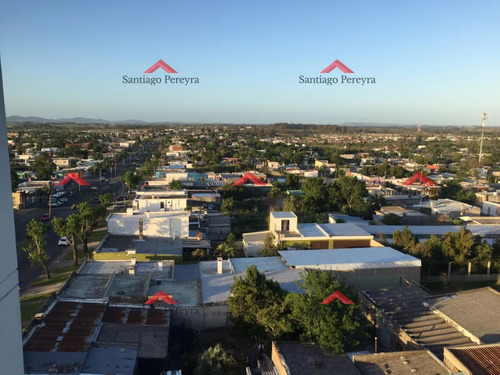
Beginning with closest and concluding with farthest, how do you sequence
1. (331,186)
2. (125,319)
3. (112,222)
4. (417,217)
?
(125,319) < (112,222) < (417,217) < (331,186)

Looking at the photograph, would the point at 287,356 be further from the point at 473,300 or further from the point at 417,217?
the point at 417,217

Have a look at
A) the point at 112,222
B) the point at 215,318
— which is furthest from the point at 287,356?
the point at 112,222

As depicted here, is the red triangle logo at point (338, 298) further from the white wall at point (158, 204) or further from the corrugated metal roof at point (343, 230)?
the white wall at point (158, 204)

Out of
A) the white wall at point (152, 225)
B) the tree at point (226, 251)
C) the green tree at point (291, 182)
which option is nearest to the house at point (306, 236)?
the tree at point (226, 251)

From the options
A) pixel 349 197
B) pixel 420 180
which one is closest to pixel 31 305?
pixel 349 197

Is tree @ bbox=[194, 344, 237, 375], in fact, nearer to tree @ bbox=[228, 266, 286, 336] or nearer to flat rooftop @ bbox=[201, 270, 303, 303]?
tree @ bbox=[228, 266, 286, 336]

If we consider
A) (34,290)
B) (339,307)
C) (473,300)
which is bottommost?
(34,290)

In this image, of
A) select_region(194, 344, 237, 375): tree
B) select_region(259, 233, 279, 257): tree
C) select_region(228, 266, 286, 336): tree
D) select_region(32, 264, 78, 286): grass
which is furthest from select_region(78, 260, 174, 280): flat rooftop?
select_region(194, 344, 237, 375): tree
